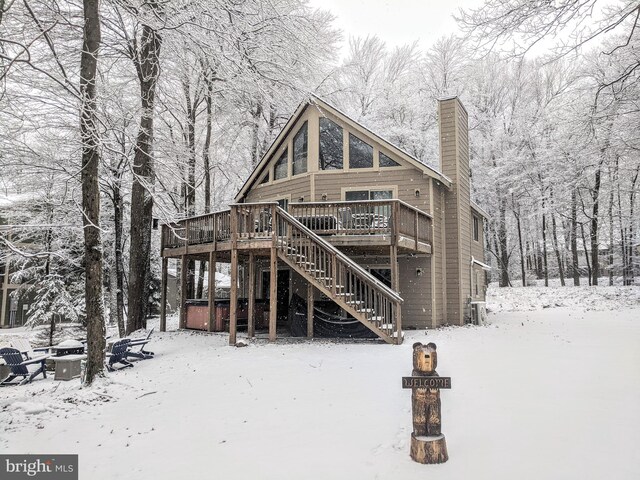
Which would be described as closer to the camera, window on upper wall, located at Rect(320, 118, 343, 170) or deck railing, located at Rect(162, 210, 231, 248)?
deck railing, located at Rect(162, 210, 231, 248)

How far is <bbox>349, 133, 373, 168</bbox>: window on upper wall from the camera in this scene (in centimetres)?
1427

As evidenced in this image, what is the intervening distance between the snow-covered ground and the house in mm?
3404

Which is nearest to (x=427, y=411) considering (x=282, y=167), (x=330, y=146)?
(x=330, y=146)

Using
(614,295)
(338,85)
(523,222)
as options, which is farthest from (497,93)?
(614,295)

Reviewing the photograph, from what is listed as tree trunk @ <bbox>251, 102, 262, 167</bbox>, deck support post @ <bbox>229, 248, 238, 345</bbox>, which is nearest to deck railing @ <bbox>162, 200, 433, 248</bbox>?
deck support post @ <bbox>229, 248, 238, 345</bbox>

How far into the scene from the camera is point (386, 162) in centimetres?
1412

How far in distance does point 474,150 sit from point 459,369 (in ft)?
71.2

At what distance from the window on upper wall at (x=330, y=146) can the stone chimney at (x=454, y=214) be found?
137 inches

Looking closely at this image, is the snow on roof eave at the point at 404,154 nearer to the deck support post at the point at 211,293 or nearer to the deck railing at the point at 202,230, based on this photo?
the deck railing at the point at 202,230

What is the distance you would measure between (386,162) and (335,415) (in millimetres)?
10263

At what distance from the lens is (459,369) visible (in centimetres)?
713

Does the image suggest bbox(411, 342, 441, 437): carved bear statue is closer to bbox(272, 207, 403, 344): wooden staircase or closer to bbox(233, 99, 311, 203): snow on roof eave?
bbox(272, 207, 403, 344): wooden staircase

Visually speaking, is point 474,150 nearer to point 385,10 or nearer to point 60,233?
point 385,10

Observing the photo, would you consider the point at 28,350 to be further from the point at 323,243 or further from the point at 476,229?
the point at 476,229
